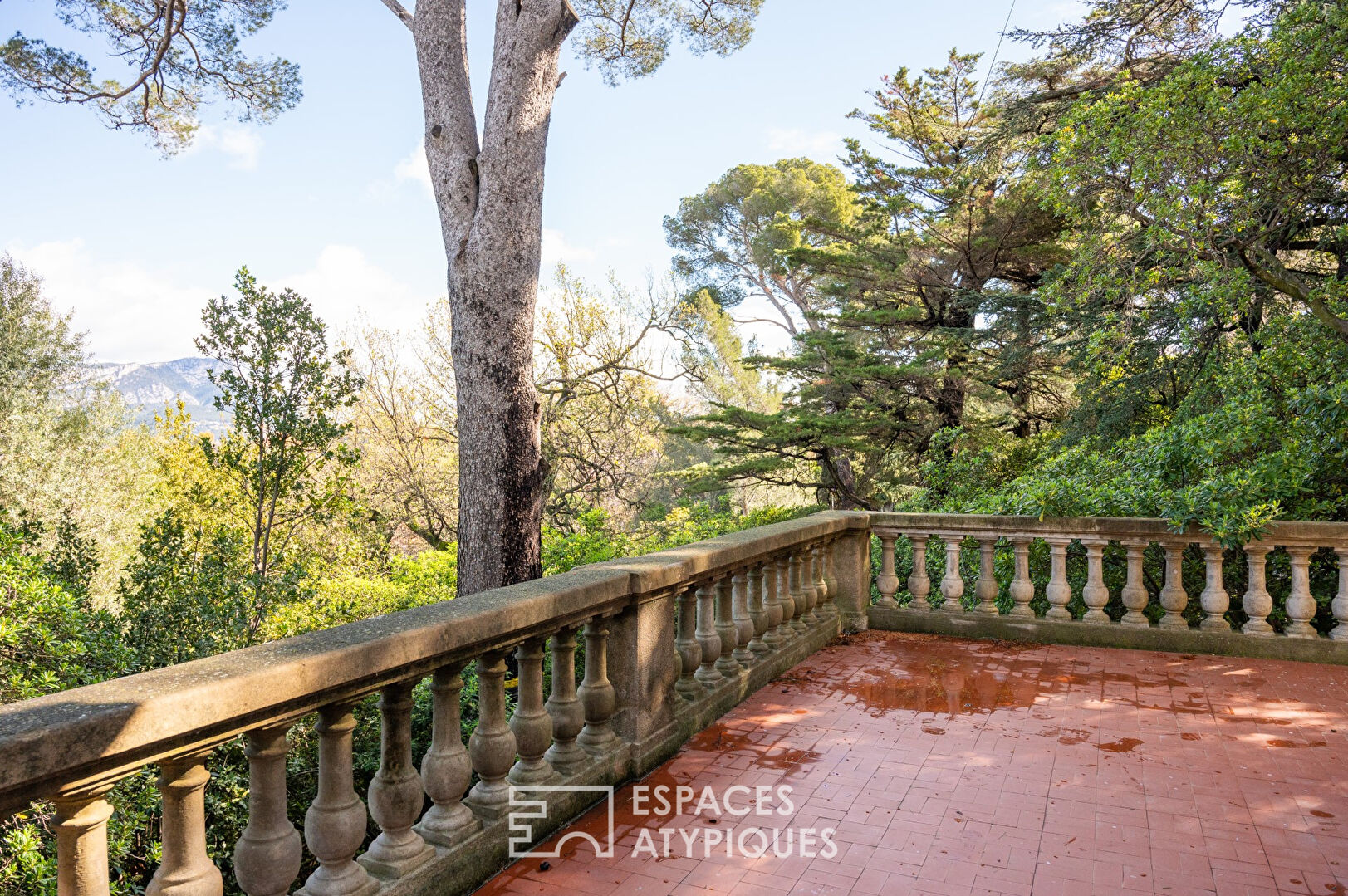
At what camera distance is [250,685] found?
5.78ft

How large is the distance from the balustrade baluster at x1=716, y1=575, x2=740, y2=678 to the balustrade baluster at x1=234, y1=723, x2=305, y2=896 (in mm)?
2554

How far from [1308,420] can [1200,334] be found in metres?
4.68

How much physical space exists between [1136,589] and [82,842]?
5.77 m

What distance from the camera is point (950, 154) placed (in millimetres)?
17172

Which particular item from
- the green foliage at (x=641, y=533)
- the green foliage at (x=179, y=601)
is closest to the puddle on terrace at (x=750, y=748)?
the green foliage at (x=641, y=533)

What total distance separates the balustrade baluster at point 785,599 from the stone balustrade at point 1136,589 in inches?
48.9

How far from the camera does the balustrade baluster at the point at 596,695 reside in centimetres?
321

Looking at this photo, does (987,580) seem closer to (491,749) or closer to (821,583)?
(821,583)

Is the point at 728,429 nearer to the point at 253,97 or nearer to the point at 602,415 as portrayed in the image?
the point at 602,415

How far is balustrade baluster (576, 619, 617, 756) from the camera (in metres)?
3.21

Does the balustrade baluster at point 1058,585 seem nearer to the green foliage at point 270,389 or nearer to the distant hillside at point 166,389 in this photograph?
the green foliage at point 270,389

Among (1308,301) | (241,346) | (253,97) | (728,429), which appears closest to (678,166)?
(728,429)

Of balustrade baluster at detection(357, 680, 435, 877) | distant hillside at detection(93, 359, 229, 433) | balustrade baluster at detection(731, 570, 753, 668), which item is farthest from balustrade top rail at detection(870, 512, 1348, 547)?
distant hillside at detection(93, 359, 229, 433)

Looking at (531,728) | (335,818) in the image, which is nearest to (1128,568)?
(531,728)
